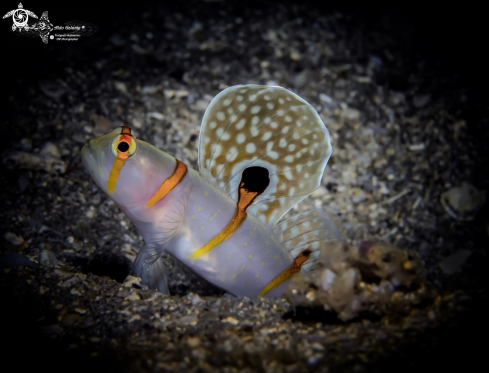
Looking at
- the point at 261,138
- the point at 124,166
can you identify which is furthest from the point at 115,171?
the point at 261,138

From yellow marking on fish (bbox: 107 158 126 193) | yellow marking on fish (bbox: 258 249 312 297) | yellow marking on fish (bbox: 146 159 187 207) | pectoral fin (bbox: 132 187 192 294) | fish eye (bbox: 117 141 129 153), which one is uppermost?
fish eye (bbox: 117 141 129 153)

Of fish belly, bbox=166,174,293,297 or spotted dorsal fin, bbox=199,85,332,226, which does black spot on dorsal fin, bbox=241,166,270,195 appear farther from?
fish belly, bbox=166,174,293,297

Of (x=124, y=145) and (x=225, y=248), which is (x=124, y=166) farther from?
(x=225, y=248)

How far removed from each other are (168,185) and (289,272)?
102 cm

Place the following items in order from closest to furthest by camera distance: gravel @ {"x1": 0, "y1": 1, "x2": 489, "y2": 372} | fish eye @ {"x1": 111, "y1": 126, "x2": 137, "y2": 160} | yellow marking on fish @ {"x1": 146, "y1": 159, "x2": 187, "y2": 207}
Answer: gravel @ {"x1": 0, "y1": 1, "x2": 489, "y2": 372} → fish eye @ {"x1": 111, "y1": 126, "x2": 137, "y2": 160} → yellow marking on fish @ {"x1": 146, "y1": 159, "x2": 187, "y2": 207}

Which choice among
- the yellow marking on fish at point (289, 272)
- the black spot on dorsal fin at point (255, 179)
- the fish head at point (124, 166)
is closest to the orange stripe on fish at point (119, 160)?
the fish head at point (124, 166)

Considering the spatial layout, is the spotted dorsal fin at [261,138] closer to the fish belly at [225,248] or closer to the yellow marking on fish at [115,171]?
the fish belly at [225,248]

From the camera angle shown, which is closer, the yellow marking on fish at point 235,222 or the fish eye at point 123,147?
the fish eye at point 123,147

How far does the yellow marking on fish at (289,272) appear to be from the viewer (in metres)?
2.12

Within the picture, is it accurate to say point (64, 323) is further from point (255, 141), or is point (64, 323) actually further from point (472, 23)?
point (472, 23)

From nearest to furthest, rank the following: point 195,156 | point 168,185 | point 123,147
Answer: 1. point 123,147
2. point 168,185
3. point 195,156

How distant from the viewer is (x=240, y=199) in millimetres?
2150

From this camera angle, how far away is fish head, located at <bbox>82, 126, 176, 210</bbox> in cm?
185

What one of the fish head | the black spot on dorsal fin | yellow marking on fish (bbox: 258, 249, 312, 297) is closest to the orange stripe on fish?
the fish head
